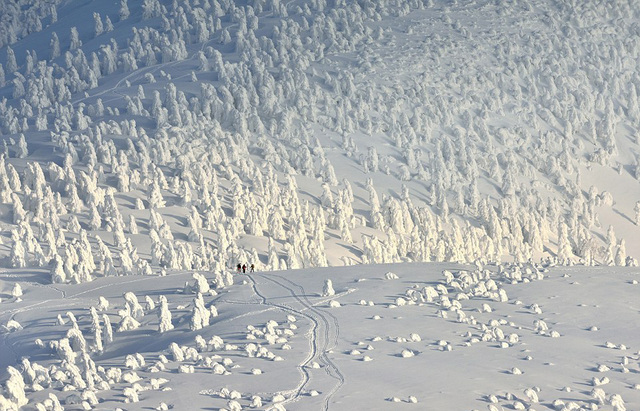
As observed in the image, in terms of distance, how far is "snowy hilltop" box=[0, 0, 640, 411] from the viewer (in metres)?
50.5

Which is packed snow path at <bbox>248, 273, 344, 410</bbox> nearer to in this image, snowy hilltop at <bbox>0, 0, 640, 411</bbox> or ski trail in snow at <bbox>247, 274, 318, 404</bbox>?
ski trail in snow at <bbox>247, 274, 318, 404</bbox>

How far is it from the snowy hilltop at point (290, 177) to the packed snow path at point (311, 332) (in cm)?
14

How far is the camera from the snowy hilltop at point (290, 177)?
5047 cm

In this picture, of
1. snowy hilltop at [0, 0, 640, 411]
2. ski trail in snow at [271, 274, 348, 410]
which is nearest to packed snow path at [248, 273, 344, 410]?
ski trail in snow at [271, 274, 348, 410]

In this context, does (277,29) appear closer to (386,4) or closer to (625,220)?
(386,4)

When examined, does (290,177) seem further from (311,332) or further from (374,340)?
(374,340)

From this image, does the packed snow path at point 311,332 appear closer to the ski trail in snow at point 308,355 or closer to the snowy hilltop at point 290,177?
the ski trail in snow at point 308,355

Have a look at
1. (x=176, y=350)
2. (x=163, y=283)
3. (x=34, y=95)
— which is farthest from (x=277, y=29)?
(x=176, y=350)

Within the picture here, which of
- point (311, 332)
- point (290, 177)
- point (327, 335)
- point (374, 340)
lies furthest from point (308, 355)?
point (290, 177)

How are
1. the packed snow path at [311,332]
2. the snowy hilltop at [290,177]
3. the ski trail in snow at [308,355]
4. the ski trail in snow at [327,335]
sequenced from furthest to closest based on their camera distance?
1. the snowy hilltop at [290,177]
2. the ski trail in snow at [327,335]
3. the packed snow path at [311,332]
4. the ski trail in snow at [308,355]

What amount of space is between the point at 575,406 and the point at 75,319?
25993mm

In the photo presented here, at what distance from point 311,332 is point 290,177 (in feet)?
235

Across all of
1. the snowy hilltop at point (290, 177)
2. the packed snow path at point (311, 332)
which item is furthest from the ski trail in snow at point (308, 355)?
the snowy hilltop at point (290, 177)

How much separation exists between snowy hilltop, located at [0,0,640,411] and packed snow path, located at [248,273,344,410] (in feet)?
0.46
